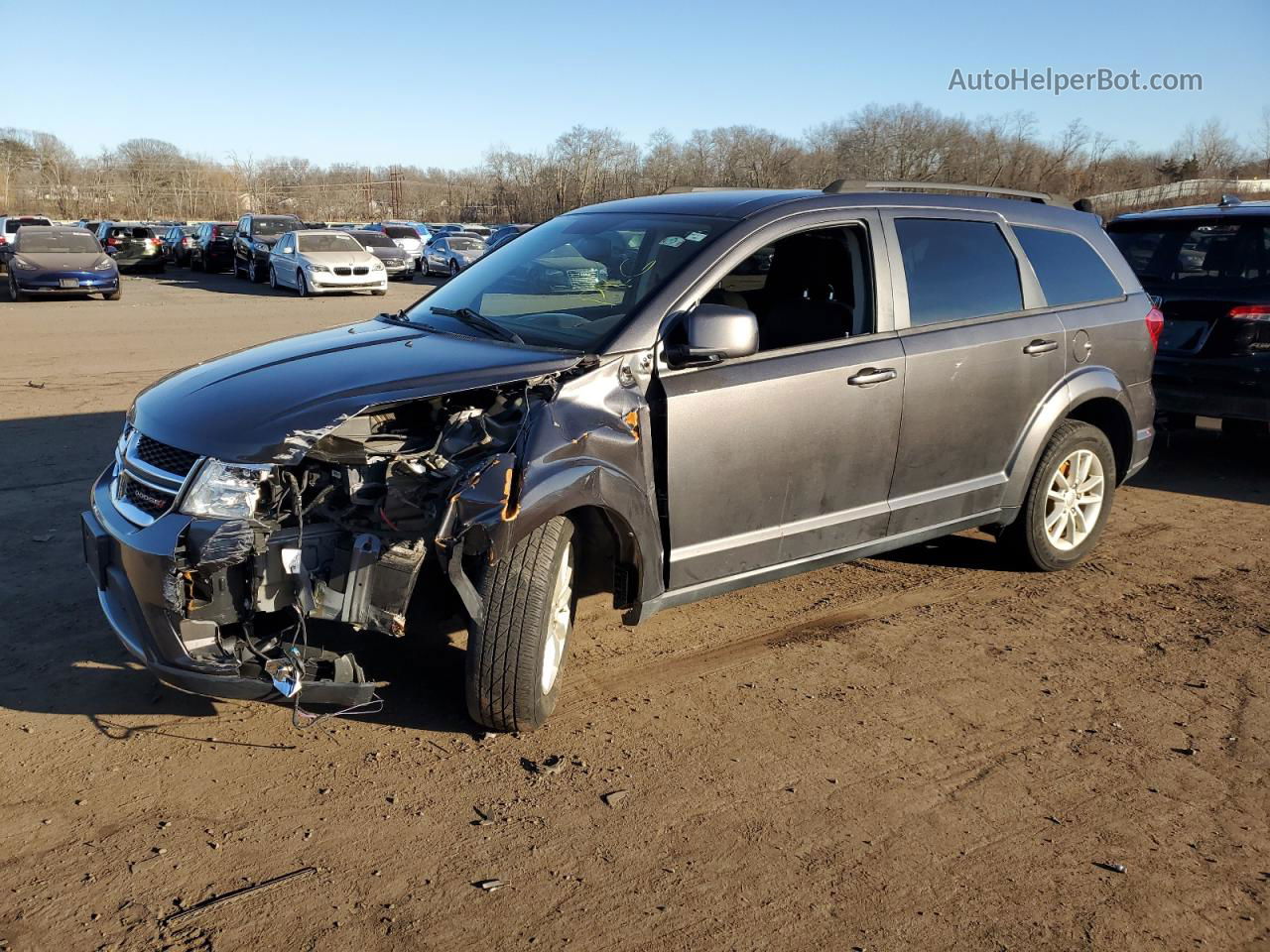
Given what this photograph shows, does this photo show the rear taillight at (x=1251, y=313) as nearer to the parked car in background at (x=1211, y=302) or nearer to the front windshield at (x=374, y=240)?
the parked car in background at (x=1211, y=302)

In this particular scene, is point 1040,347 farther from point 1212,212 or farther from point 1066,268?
point 1212,212

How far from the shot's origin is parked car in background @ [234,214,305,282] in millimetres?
29688

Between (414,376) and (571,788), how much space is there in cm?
153

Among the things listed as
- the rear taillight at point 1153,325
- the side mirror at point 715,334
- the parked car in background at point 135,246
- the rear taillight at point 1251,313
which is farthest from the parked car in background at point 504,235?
the parked car in background at point 135,246

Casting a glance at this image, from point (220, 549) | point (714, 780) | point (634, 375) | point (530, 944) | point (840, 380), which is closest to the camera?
point (530, 944)

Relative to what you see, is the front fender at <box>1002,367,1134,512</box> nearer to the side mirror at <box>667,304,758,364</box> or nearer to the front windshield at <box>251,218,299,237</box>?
the side mirror at <box>667,304,758,364</box>

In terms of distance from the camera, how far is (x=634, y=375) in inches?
157

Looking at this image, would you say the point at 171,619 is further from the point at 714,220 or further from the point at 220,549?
the point at 714,220

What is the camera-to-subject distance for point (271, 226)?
3139 cm

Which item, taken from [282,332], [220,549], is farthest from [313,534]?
[282,332]

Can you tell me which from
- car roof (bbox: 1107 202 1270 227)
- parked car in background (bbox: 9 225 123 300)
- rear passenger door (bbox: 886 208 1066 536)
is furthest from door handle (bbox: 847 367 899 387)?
parked car in background (bbox: 9 225 123 300)

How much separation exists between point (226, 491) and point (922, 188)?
365cm

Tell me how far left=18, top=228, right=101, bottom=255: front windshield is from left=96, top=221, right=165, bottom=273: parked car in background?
9.92 meters

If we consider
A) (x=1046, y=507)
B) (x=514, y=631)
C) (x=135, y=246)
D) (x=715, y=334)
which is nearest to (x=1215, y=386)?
(x=1046, y=507)
